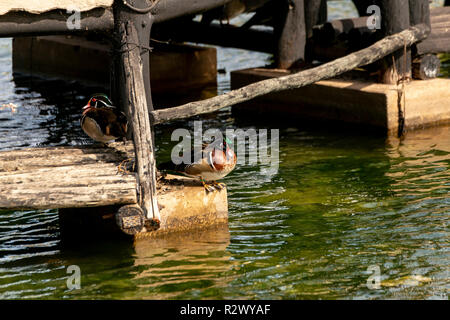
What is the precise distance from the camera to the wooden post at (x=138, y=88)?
667 cm

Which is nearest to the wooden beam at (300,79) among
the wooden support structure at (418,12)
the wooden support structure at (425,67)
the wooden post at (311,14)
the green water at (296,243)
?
the wooden support structure at (418,12)

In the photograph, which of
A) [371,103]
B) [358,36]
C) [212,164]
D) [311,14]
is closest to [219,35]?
[311,14]

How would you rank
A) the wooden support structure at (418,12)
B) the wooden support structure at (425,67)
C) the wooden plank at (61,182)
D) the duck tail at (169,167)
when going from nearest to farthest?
the wooden plank at (61,182), the duck tail at (169,167), the wooden support structure at (418,12), the wooden support structure at (425,67)

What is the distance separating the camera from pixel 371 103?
10.1 metres

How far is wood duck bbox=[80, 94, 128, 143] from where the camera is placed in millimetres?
7082

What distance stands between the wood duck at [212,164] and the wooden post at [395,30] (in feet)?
12.7

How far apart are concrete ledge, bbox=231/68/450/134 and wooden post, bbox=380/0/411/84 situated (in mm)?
163

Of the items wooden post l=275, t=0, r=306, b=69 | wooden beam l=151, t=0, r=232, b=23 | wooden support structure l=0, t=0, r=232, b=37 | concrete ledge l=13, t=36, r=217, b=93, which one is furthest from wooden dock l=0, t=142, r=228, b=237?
concrete ledge l=13, t=36, r=217, b=93

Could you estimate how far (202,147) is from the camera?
23.0 feet

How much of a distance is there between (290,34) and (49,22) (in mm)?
5132

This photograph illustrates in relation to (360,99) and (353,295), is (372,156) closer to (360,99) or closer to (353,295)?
(360,99)

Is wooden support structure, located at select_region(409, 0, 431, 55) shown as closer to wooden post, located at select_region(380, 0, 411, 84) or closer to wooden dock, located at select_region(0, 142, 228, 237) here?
wooden post, located at select_region(380, 0, 411, 84)

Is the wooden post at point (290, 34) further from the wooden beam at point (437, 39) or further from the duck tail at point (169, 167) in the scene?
the duck tail at point (169, 167)

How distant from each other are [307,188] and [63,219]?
2.48 meters
